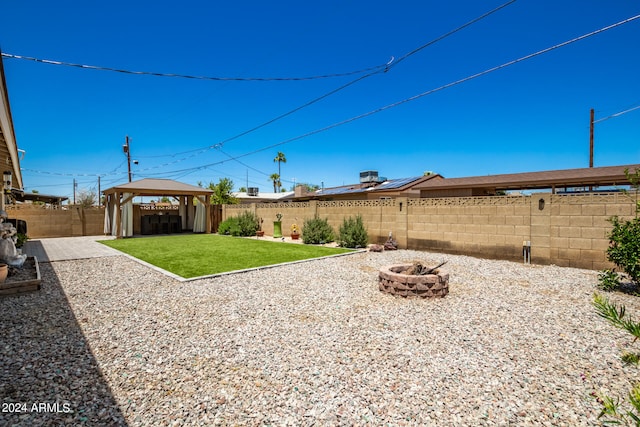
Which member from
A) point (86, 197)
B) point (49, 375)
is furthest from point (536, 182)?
point (86, 197)

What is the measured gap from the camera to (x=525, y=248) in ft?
26.8

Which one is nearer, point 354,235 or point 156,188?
point 354,235

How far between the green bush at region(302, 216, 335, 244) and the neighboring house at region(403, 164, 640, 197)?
7752 mm

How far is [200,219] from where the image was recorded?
19047 mm

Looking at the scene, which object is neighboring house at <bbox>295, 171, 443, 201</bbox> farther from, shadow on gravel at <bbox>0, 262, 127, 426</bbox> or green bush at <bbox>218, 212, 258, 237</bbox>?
shadow on gravel at <bbox>0, 262, 127, 426</bbox>

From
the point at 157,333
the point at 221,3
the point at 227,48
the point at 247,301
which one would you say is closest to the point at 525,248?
the point at 247,301

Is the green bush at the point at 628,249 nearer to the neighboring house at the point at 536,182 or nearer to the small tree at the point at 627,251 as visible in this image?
the small tree at the point at 627,251

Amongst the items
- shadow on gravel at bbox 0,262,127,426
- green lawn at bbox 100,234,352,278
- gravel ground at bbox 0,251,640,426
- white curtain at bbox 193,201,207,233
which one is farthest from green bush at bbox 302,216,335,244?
→ shadow on gravel at bbox 0,262,127,426

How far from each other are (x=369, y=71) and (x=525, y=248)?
700cm

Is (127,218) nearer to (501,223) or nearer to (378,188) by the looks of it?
(378,188)

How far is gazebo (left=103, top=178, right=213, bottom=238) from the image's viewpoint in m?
15.6

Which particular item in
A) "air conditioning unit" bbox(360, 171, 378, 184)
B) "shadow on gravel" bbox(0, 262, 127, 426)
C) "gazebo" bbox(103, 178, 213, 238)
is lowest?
"shadow on gravel" bbox(0, 262, 127, 426)

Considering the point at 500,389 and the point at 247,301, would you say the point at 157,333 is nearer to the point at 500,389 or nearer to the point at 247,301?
the point at 247,301

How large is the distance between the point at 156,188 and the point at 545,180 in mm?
19625
